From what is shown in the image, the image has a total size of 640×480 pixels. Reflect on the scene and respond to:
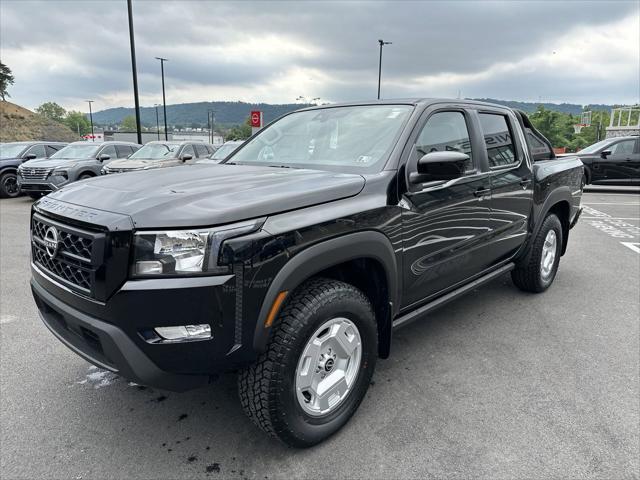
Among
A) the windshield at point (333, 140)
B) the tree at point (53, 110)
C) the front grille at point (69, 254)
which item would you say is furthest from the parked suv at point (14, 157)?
the tree at point (53, 110)

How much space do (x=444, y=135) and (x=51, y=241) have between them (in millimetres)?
2477

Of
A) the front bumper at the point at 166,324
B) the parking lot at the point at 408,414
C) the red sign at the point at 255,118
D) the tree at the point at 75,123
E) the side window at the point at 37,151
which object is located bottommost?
the parking lot at the point at 408,414

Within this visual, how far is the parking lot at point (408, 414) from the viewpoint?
2234mm

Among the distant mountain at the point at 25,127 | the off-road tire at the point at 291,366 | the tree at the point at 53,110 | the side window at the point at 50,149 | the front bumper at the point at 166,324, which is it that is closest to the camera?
the front bumper at the point at 166,324

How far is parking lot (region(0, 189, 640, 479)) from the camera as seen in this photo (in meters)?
2.23

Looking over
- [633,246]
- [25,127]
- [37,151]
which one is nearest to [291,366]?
[633,246]

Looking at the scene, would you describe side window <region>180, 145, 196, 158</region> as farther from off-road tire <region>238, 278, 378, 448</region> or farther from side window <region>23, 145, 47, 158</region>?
off-road tire <region>238, 278, 378, 448</region>

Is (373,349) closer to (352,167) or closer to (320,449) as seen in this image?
(320,449)

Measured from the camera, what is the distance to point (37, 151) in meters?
13.3

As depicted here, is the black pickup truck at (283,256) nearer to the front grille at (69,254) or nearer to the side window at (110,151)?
the front grille at (69,254)

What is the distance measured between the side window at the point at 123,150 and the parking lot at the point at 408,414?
10.2 metres

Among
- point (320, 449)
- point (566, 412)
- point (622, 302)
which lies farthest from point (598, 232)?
point (320, 449)

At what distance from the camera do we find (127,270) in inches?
73.0

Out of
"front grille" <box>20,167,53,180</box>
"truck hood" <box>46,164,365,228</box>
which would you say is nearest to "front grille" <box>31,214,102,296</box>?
"truck hood" <box>46,164,365,228</box>
